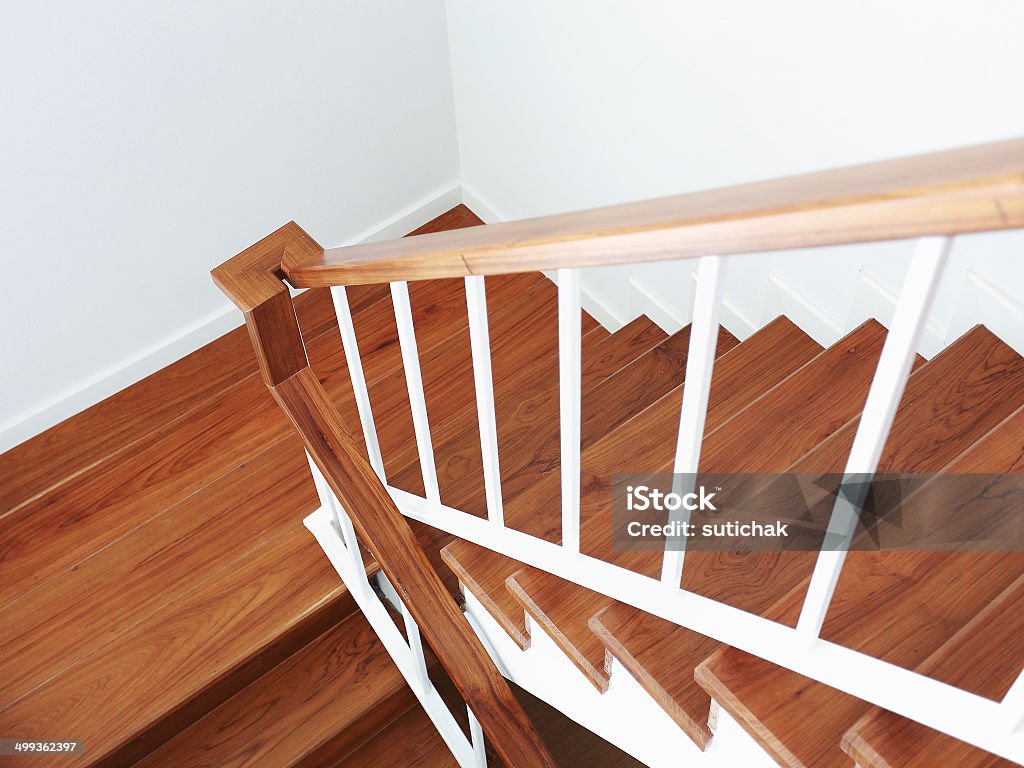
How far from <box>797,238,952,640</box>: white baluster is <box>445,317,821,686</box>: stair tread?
561 mm

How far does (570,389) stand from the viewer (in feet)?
3.29

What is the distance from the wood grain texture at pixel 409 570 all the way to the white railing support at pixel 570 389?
33 centimetres

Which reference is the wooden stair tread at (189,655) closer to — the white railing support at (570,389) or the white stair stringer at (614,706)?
the white stair stringer at (614,706)

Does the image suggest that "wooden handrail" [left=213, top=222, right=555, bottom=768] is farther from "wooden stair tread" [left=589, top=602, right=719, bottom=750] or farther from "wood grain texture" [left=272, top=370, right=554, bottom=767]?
"wooden stair tread" [left=589, top=602, right=719, bottom=750]

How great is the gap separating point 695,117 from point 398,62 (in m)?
1.08

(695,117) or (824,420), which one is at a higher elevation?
(695,117)

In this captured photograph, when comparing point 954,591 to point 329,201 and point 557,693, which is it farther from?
point 329,201

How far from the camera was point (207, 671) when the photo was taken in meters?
1.92

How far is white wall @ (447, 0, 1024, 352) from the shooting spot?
61.6 inches

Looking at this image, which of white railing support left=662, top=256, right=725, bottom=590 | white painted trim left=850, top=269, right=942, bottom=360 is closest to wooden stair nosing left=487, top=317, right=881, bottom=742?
white railing support left=662, top=256, right=725, bottom=590

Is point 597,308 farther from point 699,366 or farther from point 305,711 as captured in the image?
point 699,366

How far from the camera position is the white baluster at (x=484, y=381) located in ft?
3.47

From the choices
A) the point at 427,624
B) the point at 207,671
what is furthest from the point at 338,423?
the point at 207,671

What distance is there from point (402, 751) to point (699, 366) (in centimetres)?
166
